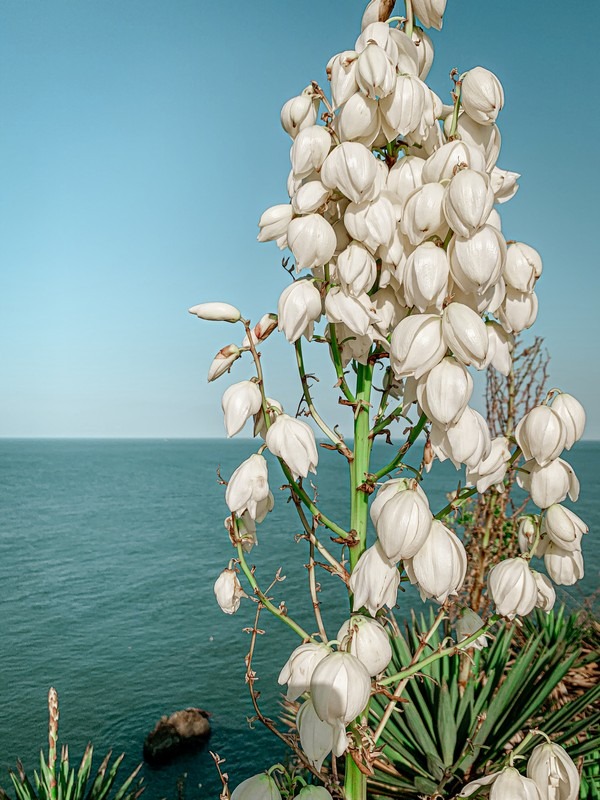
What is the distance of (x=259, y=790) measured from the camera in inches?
32.9

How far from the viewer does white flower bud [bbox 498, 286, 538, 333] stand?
0.87 meters

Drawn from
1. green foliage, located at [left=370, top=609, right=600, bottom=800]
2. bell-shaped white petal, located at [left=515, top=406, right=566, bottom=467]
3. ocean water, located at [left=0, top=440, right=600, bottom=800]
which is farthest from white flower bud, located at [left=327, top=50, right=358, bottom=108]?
ocean water, located at [left=0, top=440, right=600, bottom=800]

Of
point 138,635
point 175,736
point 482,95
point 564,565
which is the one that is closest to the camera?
point 482,95

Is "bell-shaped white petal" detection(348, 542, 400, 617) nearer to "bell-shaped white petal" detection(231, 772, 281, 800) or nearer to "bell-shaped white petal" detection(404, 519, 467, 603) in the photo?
"bell-shaped white petal" detection(404, 519, 467, 603)

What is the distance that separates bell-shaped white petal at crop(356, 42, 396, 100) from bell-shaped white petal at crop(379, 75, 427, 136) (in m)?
0.02

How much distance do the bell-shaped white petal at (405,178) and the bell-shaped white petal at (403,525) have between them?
1.21 feet

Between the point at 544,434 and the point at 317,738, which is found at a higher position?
the point at 544,434

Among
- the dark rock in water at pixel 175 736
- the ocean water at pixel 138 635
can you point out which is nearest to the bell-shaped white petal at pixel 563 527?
the ocean water at pixel 138 635

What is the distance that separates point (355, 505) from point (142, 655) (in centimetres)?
1220

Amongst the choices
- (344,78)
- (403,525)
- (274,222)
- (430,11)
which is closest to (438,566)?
(403,525)

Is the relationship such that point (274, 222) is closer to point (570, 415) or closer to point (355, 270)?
point (355, 270)

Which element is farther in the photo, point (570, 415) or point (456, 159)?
point (570, 415)

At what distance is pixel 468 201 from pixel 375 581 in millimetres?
433

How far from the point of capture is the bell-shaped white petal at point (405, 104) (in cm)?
81
